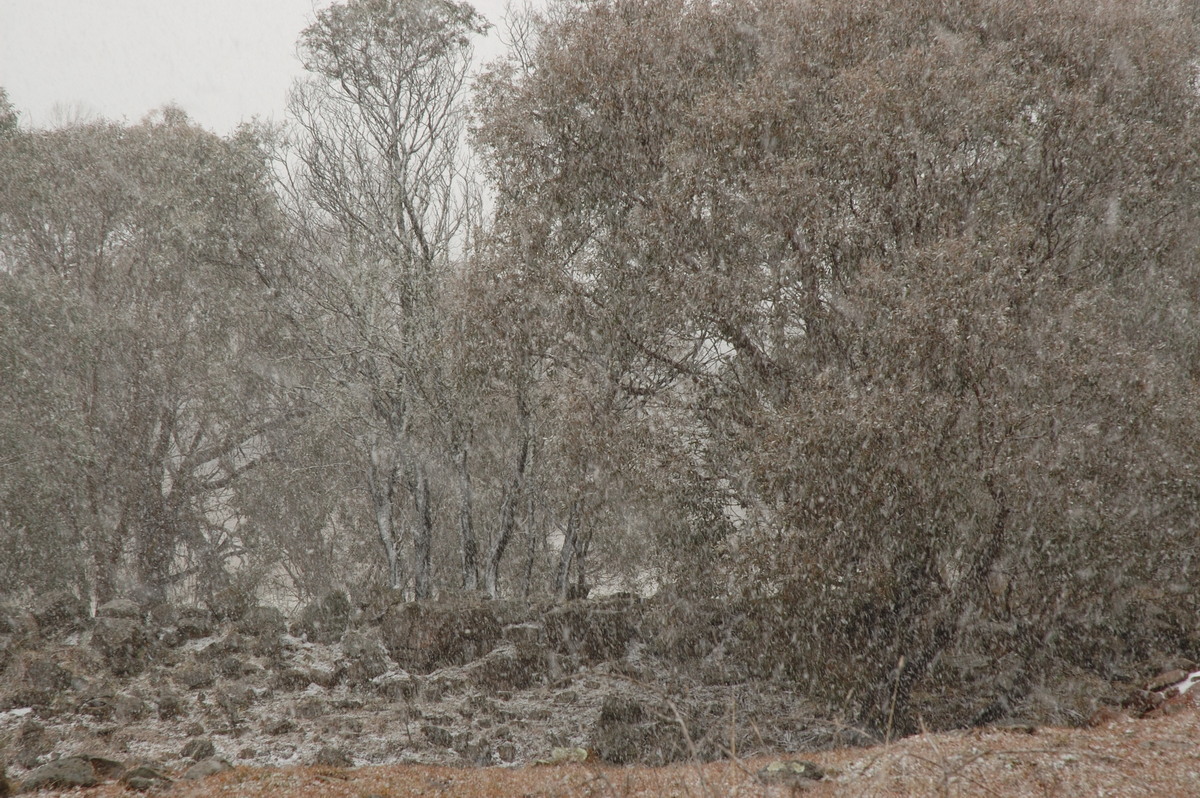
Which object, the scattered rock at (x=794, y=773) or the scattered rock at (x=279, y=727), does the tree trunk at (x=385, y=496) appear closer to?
the scattered rock at (x=279, y=727)

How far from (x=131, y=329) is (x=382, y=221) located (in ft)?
25.0

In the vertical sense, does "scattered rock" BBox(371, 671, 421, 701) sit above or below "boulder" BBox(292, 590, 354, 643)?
below

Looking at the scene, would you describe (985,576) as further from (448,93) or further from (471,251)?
(448,93)

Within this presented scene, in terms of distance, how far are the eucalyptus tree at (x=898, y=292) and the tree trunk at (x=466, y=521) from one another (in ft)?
22.5

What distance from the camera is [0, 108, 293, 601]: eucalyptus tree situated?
20.7m

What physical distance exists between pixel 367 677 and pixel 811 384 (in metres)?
9.90

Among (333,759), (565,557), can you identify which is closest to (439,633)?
(565,557)

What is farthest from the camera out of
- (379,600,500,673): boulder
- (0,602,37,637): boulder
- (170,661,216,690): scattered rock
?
(379,600,500,673): boulder

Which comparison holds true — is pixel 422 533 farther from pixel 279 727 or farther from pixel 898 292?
pixel 898 292

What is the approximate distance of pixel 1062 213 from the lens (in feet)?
42.4

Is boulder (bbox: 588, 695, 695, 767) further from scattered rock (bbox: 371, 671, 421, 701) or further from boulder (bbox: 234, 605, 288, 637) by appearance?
boulder (bbox: 234, 605, 288, 637)

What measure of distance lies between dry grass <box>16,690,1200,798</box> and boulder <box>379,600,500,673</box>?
226 inches

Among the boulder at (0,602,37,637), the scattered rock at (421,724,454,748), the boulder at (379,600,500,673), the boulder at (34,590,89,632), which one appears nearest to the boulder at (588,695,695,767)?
the scattered rock at (421,724,454,748)

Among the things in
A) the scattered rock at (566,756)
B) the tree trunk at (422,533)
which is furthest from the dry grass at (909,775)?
the tree trunk at (422,533)
